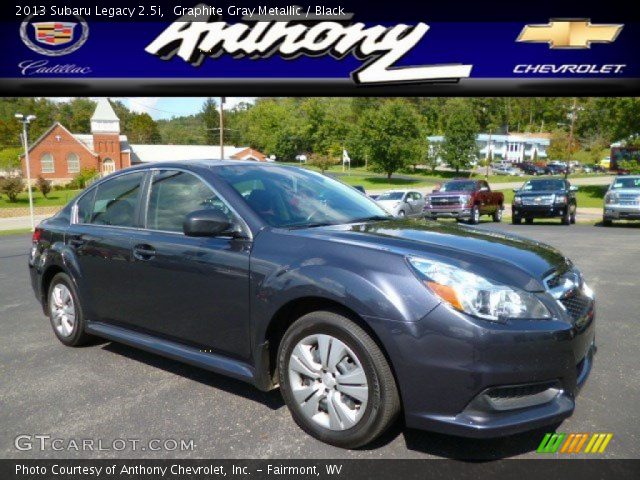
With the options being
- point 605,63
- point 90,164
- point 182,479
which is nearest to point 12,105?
point 90,164

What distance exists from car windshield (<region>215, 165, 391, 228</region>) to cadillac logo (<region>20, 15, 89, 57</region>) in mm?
13742

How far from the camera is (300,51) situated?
14422mm

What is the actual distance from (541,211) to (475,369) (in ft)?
61.1

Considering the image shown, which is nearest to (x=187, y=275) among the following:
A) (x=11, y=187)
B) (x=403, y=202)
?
(x=403, y=202)

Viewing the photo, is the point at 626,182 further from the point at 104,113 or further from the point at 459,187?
the point at 104,113

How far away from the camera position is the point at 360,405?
2904mm

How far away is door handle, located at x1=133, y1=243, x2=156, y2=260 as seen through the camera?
3.86 meters

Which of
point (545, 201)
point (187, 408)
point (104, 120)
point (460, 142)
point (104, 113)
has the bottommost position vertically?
point (187, 408)

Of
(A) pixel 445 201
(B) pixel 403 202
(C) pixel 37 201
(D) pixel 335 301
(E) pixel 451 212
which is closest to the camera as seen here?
(D) pixel 335 301

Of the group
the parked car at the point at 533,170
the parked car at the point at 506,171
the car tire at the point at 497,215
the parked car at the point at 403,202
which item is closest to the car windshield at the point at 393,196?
the parked car at the point at 403,202

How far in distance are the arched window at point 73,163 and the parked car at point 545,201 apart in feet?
192

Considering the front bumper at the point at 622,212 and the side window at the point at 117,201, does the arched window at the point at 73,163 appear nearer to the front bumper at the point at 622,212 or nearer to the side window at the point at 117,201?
the front bumper at the point at 622,212

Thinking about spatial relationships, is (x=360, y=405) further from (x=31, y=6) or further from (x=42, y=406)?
(x=31, y=6)

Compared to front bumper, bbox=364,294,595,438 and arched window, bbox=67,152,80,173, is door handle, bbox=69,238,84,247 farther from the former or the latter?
arched window, bbox=67,152,80,173
